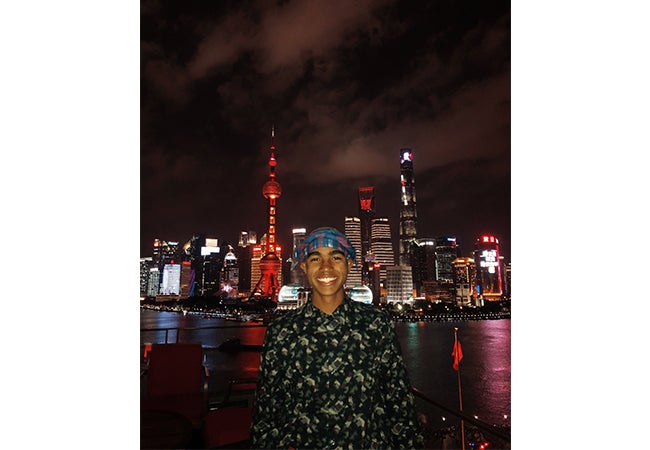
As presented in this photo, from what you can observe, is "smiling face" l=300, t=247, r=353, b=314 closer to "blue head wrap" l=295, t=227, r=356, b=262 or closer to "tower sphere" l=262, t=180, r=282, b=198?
"blue head wrap" l=295, t=227, r=356, b=262

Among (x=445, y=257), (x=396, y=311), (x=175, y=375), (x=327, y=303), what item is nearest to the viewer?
(x=327, y=303)

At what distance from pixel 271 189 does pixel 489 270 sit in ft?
206

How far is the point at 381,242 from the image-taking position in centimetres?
14112

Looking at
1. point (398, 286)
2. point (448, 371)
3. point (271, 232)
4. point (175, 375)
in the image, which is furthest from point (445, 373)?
point (398, 286)

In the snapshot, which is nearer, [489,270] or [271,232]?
[271,232]

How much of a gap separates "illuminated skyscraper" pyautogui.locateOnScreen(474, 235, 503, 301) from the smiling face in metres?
101

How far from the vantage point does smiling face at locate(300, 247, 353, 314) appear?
1450 millimetres

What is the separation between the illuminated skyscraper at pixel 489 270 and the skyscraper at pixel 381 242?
40.8 metres

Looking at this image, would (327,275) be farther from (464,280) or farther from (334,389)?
(464,280)

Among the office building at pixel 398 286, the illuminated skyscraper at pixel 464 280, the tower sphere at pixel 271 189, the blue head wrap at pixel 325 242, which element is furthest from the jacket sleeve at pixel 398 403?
the illuminated skyscraper at pixel 464 280
